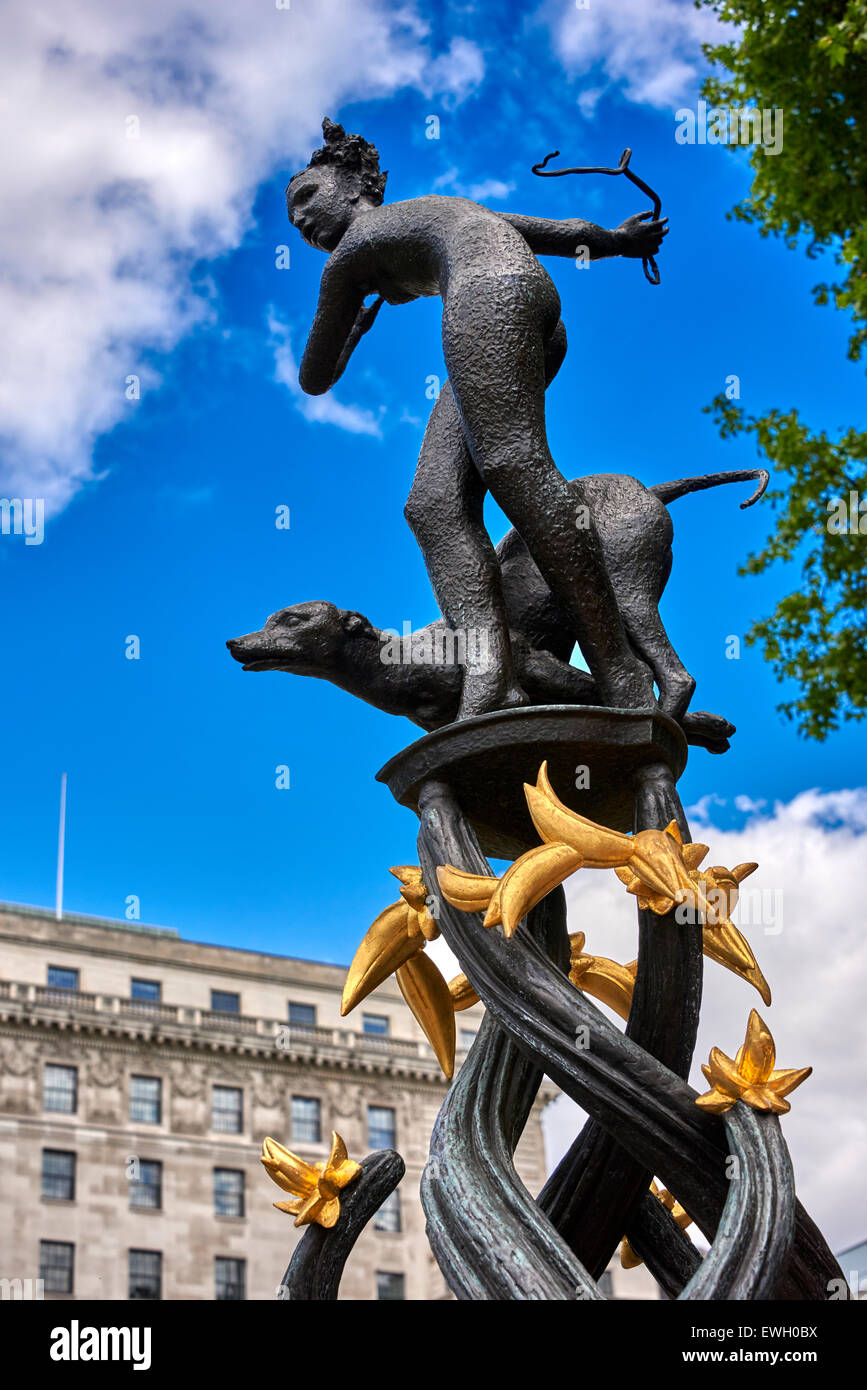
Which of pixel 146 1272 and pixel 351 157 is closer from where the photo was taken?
pixel 351 157

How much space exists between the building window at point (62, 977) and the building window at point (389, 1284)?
13565 millimetres

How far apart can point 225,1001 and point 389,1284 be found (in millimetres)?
10981

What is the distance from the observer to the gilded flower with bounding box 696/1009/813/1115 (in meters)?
3.18

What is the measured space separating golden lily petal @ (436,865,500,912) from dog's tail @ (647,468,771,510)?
1.68 metres

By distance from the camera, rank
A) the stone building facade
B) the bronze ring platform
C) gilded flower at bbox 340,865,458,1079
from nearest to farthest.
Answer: the bronze ring platform
gilded flower at bbox 340,865,458,1079
the stone building facade

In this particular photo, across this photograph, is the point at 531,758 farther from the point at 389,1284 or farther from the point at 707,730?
the point at 389,1284

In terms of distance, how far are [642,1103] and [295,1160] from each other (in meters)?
1.04

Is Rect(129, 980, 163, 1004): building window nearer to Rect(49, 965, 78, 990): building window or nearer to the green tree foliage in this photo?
Rect(49, 965, 78, 990): building window

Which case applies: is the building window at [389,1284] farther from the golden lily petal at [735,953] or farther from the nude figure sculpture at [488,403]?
the golden lily petal at [735,953]

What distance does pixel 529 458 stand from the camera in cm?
395

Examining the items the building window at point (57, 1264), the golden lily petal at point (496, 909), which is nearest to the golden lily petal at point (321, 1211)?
the golden lily petal at point (496, 909)

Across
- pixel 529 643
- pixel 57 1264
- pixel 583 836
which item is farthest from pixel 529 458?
pixel 57 1264

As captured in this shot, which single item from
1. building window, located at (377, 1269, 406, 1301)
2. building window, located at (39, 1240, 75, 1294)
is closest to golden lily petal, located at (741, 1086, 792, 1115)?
building window, located at (39, 1240, 75, 1294)
